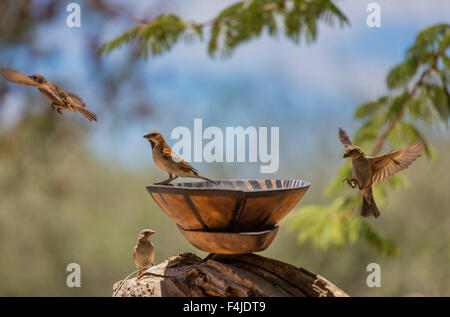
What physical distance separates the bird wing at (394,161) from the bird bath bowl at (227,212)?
0.45 feet

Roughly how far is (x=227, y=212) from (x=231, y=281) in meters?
0.13

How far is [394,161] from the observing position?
79 cm

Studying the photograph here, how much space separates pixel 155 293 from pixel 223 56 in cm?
151

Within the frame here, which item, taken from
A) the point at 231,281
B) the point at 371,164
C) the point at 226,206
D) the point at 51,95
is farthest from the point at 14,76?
the point at 371,164

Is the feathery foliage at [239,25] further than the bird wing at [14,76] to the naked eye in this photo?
Yes

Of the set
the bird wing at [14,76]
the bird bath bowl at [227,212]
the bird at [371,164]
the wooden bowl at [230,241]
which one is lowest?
the wooden bowl at [230,241]

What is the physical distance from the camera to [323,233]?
6.57 feet

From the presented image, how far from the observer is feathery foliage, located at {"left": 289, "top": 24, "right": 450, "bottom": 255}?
174 centimetres

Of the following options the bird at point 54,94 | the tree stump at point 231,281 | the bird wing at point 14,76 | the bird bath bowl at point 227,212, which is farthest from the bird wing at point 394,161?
the bird wing at point 14,76

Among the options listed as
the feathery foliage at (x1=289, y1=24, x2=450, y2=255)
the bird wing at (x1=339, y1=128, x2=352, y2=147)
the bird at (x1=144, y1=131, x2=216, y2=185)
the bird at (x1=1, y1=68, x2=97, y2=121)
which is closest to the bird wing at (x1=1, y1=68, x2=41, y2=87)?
the bird at (x1=1, y1=68, x2=97, y2=121)

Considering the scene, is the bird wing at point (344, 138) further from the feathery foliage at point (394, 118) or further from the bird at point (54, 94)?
the feathery foliage at point (394, 118)

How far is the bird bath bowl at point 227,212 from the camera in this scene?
2.52 ft

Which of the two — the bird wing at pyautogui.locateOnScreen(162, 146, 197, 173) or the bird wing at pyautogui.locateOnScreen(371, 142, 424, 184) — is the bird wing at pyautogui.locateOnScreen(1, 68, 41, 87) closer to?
the bird wing at pyautogui.locateOnScreen(162, 146, 197, 173)
